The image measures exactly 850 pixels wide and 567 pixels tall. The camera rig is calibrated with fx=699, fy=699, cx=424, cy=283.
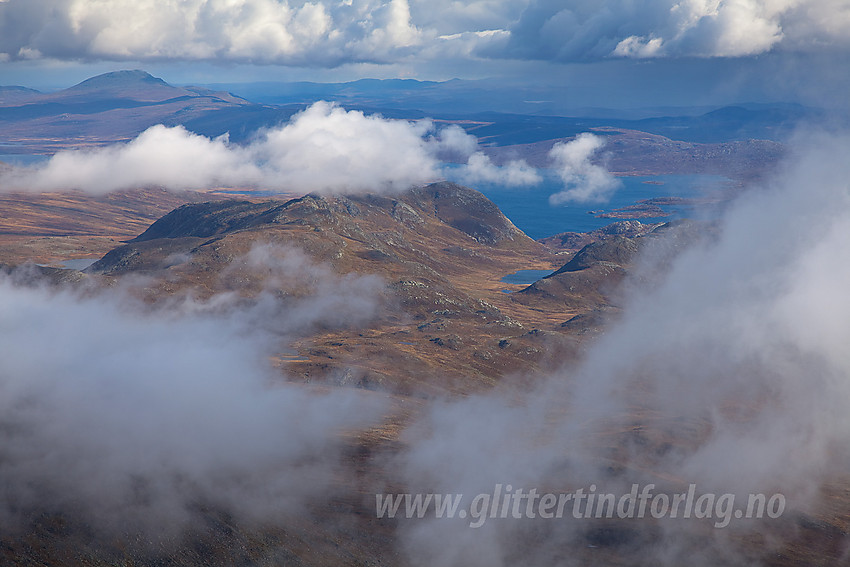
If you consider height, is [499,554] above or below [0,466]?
below

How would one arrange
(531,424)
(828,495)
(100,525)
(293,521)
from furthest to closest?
(531,424), (828,495), (293,521), (100,525)

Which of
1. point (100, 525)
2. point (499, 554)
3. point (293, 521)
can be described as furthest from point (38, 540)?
point (499, 554)

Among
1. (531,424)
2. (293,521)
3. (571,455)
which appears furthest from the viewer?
(531,424)

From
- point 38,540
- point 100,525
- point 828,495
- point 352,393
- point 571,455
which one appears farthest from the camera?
point 352,393

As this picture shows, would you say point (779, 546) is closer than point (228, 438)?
Yes

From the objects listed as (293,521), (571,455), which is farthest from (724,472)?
(293,521)

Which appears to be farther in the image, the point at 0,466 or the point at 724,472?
the point at 724,472

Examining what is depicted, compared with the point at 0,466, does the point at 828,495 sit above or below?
below

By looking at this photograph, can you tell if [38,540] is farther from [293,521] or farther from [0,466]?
[293,521]

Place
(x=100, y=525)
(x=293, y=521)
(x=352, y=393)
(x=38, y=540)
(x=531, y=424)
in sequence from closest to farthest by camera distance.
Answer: (x=38, y=540) → (x=100, y=525) → (x=293, y=521) → (x=531, y=424) → (x=352, y=393)

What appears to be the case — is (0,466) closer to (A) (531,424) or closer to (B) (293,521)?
(B) (293,521)
